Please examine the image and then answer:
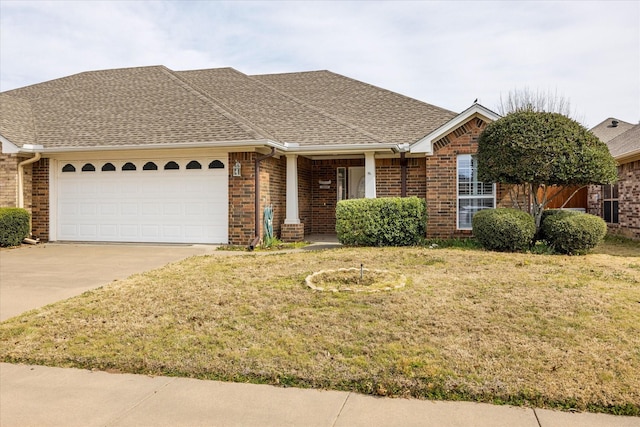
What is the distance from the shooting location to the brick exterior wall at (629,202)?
567 inches

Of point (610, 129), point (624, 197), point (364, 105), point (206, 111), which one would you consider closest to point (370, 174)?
point (364, 105)

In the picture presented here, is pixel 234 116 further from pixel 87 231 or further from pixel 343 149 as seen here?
pixel 87 231

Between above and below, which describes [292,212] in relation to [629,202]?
below

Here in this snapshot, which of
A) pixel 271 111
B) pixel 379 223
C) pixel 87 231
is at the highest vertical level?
pixel 271 111

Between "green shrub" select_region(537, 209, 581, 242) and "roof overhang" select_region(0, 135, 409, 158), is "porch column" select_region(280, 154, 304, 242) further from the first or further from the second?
"green shrub" select_region(537, 209, 581, 242)

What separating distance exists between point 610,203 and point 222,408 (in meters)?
17.1

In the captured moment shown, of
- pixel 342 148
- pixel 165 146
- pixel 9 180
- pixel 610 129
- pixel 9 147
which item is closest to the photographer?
pixel 165 146

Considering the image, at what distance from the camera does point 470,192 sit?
13242 millimetres

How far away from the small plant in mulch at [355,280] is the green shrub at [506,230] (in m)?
4.04

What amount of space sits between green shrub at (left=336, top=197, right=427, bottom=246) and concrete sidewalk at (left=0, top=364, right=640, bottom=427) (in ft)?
26.6

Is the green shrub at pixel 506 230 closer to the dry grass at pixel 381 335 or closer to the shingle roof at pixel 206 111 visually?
the dry grass at pixel 381 335

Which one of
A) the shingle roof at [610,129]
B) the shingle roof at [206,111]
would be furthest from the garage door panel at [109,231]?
the shingle roof at [610,129]

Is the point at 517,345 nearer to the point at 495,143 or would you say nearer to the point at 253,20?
the point at 495,143

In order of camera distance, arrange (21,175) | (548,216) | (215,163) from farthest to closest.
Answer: (21,175) → (215,163) → (548,216)
